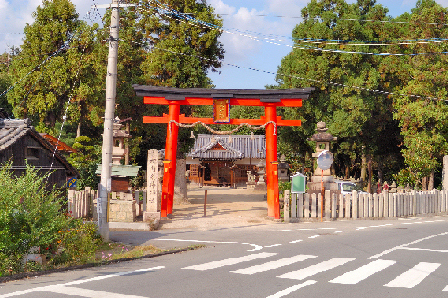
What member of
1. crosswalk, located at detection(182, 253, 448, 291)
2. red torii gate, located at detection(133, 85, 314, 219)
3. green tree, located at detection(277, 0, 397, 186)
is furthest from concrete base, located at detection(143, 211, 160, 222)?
green tree, located at detection(277, 0, 397, 186)

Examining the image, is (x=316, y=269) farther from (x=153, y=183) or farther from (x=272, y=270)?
(x=153, y=183)

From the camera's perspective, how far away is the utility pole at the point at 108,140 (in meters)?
14.0

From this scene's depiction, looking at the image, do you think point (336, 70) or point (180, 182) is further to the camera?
point (336, 70)

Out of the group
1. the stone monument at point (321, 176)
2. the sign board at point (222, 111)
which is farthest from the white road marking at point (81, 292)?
the stone monument at point (321, 176)

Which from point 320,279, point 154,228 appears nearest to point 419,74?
point 154,228

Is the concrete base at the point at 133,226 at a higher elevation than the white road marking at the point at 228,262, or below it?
below

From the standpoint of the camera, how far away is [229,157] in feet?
160

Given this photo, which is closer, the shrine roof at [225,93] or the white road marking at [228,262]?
the white road marking at [228,262]

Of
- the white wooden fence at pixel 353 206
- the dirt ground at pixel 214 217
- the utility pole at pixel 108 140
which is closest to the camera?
Answer: the utility pole at pixel 108 140

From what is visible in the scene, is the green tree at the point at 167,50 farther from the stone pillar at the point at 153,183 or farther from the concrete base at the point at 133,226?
the concrete base at the point at 133,226

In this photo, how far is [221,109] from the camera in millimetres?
21203

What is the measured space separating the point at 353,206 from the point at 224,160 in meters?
29.2

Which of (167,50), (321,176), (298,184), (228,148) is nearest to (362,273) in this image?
(298,184)

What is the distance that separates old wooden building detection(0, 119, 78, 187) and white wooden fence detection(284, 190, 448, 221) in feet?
30.9
